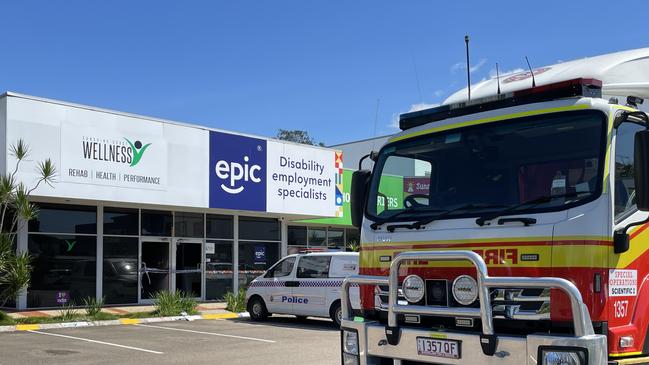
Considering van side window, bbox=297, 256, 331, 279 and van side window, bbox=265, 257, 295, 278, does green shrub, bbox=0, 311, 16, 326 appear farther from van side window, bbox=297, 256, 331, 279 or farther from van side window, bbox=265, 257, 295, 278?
van side window, bbox=297, 256, 331, 279

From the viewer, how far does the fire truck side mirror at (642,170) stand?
4637mm

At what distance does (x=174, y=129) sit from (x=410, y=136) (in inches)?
516

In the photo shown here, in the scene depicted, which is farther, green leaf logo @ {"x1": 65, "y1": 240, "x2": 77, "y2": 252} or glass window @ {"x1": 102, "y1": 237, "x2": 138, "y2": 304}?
glass window @ {"x1": 102, "y1": 237, "x2": 138, "y2": 304}

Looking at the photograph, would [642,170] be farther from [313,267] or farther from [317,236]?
[317,236]

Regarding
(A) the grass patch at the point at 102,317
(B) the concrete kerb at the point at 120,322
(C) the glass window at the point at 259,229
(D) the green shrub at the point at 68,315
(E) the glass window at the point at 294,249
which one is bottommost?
(B) the concrete kerb at the point at 120,322

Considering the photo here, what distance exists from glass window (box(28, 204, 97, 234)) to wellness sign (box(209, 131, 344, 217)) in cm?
339

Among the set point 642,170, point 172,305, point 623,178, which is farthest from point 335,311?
point 642,170

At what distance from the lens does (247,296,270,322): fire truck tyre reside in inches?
673

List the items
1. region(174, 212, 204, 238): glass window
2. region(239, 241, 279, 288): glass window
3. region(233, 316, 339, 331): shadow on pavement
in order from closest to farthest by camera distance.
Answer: region(233, 316, 339, 331): shadow on pavement
region(174, 212, 204, 238): glass window
region(239, 241, 279, 288): glass window

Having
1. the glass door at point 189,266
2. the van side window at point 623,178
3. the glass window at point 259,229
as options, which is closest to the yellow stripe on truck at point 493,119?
the van side window at point 623,178

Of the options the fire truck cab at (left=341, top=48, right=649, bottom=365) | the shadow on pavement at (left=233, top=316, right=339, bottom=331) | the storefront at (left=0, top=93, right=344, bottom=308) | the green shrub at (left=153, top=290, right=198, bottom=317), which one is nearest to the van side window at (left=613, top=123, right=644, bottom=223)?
the fire truck cab at (left=341, top=48, right=649, bottom=365)

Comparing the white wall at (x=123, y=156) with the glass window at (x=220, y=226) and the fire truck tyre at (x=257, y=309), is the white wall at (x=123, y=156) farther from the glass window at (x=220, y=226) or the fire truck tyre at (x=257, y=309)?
the fire truck tyre at (x=257, y=309)

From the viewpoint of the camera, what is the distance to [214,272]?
850 inches

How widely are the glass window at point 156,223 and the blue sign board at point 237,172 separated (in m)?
1.96
